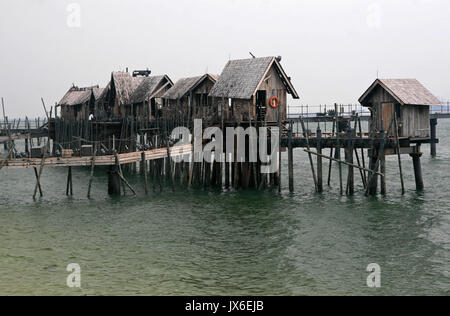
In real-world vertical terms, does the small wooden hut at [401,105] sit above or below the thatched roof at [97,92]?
below

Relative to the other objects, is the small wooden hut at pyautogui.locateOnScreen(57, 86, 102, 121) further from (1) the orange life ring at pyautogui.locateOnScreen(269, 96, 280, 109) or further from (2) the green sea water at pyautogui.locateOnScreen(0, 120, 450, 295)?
(1) the orange life ring at pyautogui.locateOnScreen(269, 96, 280, 109)

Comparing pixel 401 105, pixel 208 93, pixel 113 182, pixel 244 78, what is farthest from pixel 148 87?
pixel 401 105

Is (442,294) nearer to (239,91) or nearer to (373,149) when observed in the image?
(373,149)

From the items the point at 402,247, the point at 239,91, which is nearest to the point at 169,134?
→ the point at 239,91

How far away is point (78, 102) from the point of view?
65.6m

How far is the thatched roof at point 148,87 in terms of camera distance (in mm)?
52594

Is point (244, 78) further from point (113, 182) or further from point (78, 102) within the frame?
point (78, 102)

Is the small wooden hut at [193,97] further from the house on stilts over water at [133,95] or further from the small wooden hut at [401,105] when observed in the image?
the small wooden hut at [401,105]

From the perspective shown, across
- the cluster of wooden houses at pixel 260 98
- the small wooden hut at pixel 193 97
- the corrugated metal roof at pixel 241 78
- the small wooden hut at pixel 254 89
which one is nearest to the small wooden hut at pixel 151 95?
the cluster of wooden houses at pixel 260 98

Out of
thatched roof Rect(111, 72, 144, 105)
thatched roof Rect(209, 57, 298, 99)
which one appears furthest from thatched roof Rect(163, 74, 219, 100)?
thatched roof Rect(111, 72, 144, 105)

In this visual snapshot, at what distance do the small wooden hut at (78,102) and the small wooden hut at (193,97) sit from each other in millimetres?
17522

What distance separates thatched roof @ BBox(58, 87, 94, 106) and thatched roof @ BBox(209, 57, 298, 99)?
2728 cm

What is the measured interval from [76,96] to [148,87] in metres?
19.4
